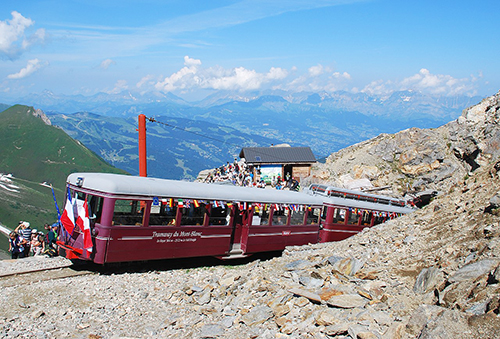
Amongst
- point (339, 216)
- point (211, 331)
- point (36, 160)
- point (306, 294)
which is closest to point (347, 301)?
point (306, 294)

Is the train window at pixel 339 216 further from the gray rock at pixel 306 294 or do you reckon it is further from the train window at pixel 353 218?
the gray rock at pixel 306 294

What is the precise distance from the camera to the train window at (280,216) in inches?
738

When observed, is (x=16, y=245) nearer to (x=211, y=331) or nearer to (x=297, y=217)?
(x=211, y=331)

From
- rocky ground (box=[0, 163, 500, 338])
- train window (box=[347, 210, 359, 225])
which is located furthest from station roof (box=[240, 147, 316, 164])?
rocky ground (box=[0, 163, 500, 338])

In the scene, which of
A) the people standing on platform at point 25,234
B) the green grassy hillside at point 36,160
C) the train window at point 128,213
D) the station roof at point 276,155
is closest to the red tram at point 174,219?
the train window at point 128,213

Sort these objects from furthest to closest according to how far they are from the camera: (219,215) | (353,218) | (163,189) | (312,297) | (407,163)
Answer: (407,163)
(353,218)
(219,215)
(163,189)
(312,297)

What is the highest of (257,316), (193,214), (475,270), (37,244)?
(475,270)

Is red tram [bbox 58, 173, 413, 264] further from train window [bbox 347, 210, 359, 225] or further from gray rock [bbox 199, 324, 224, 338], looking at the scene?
gray rock [bbox 199, 324, 224, 338]

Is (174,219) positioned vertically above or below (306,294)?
above

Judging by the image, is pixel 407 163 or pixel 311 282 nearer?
pixel 311 282

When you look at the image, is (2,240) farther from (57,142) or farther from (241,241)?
(57,142)

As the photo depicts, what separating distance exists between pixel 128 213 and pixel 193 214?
2.67 m

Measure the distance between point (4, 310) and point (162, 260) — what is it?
6.26m

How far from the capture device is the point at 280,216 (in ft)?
62.4
